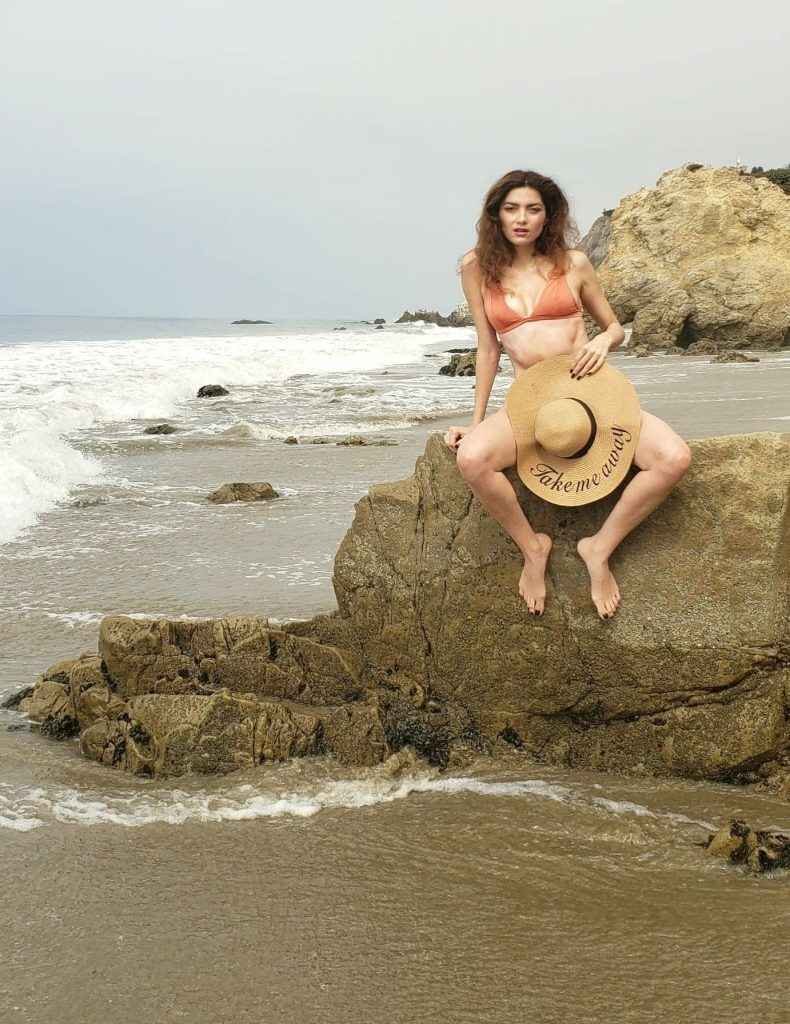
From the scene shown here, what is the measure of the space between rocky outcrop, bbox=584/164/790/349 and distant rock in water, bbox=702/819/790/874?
29.0 m

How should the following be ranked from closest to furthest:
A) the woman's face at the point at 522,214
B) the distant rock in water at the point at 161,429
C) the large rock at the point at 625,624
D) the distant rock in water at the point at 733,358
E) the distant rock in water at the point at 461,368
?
the large rock at the point at 625,624
the woman's face at the point at 522,214
the distant rock in water at the point at 161,429
the distant rock in water at the point at 733,358
the distant rock in water at the point at 461,368

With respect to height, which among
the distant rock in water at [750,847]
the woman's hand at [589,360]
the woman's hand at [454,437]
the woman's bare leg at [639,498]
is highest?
the woman's hand at [589,360]

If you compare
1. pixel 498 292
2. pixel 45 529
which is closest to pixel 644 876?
pixel 498 292

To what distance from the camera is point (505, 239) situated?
4383 mm

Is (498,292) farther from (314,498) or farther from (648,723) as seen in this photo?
(314,498)

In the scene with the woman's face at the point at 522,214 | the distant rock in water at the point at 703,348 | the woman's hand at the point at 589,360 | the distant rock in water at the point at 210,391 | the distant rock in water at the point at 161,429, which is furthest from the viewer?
the distant rock in water at the point at 703,348

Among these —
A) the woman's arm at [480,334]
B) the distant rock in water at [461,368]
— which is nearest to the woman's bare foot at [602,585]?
the woman's arm at [480,334]

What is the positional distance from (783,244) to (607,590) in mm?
32892

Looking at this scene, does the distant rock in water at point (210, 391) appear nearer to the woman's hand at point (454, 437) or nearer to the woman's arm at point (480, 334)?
the woman's arm at point (480, 334)

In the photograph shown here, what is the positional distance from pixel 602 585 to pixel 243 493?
587 cm

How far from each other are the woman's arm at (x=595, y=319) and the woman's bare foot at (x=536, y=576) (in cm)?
71

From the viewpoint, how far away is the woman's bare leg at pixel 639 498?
12.6ft

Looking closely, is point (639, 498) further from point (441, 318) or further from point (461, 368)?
point (441, 318)

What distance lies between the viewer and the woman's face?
14.0 ft
